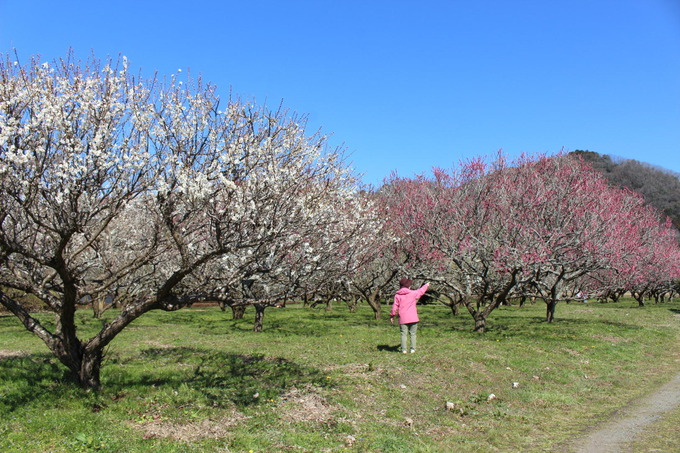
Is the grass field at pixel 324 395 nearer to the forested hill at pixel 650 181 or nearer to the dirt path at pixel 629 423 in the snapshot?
the dirt path at pixel 629 423

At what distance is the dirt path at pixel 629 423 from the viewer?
730 cm

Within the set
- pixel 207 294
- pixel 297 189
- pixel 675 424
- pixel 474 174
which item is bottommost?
pixel 675 424

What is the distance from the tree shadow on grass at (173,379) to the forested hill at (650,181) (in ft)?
253

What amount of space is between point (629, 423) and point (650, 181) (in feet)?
300

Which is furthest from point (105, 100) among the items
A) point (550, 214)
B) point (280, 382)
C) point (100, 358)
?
point (550, 214)

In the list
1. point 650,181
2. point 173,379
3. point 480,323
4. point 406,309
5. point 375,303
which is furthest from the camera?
point 650,181

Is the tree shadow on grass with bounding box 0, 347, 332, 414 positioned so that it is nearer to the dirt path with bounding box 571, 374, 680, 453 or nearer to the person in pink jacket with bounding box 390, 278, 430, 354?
the person in pink jacket with bounding box 390, 278, 430, 354

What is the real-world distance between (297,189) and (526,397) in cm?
637

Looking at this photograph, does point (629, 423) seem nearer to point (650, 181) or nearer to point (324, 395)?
point (324, 395)

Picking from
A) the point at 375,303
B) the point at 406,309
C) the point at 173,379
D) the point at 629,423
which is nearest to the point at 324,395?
the point at 173,379

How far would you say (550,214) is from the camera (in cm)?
2184

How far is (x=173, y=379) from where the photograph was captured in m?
10.0

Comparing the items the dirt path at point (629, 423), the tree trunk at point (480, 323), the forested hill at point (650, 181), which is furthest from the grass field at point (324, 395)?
the forested hill at point (650, 181)

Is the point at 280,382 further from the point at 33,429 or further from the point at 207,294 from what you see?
the point at 33,429
